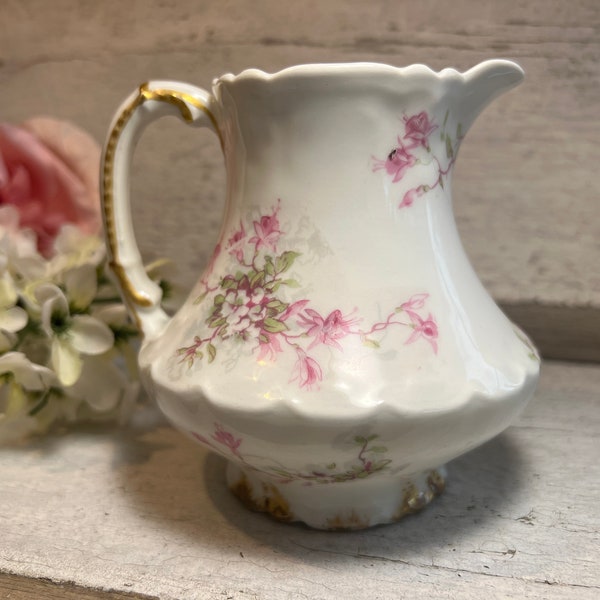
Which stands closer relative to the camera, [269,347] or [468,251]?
[269,347]

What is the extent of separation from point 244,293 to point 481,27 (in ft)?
1.66

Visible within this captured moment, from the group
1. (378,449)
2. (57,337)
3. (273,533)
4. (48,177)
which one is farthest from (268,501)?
(48,177)

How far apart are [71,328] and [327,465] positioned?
296mm

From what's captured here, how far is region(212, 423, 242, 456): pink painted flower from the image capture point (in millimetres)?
397

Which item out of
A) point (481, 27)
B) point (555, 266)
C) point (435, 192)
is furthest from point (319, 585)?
point (481, 27)

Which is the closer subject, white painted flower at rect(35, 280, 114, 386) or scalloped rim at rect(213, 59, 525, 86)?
scalloped rim at rect(213, 59, 525, 86)

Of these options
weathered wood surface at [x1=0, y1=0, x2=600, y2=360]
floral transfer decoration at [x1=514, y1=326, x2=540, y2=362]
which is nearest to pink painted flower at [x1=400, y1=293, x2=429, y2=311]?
floral transfer decoration at [x1=514, y1=326, x2=540, y2=362]

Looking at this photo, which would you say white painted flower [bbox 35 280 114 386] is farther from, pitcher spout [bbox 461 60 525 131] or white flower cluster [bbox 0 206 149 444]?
pitcher spout [bbox 461 60 525 131]

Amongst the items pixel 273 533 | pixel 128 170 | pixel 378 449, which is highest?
pixel 128 170

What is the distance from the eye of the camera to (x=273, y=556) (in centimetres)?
42

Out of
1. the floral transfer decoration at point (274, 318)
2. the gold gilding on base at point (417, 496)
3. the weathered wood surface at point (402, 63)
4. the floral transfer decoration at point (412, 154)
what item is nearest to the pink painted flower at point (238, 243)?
the floral transfer decoration at point (274, 318)

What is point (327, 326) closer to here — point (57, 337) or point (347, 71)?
point (347, 71)

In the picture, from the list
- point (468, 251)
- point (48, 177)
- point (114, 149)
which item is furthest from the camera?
point (468, 251)

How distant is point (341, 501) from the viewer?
0.45m
